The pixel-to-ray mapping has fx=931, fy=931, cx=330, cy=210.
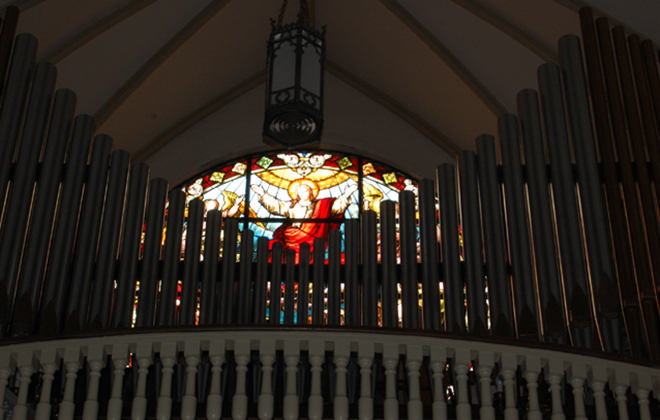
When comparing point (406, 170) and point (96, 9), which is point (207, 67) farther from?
point (406, 170)

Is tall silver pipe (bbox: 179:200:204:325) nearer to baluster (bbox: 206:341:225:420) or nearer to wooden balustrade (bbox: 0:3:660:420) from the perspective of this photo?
wooden balustrade (bbox: 0:3:660:420)

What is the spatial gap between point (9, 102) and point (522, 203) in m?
4.39

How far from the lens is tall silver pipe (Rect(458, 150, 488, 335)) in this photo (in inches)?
275

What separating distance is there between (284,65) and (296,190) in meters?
4.56

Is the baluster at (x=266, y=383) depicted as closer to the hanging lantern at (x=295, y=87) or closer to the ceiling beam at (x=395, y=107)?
the hanging lantern at (x=295, y=87)

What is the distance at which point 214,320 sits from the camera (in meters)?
7.27

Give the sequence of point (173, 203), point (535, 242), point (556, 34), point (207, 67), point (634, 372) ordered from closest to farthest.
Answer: point (634, 372), point (535, 242), point (173, 203), point (556, 34), point (207, 67)

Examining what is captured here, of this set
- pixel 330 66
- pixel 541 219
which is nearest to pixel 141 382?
pixel 541 219

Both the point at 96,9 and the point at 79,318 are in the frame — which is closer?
the point at 79,318

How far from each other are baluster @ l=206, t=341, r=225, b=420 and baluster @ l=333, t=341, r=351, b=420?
2.10 ft

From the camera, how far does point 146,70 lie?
1006 centimetres

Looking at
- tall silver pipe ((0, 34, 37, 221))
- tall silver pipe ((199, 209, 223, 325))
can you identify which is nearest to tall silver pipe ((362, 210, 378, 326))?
tall silver pipe ((199, 209, 223, 325))

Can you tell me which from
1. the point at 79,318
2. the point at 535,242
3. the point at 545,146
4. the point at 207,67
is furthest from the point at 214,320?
the point at 207,67

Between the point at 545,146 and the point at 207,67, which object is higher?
the point at 207,67
